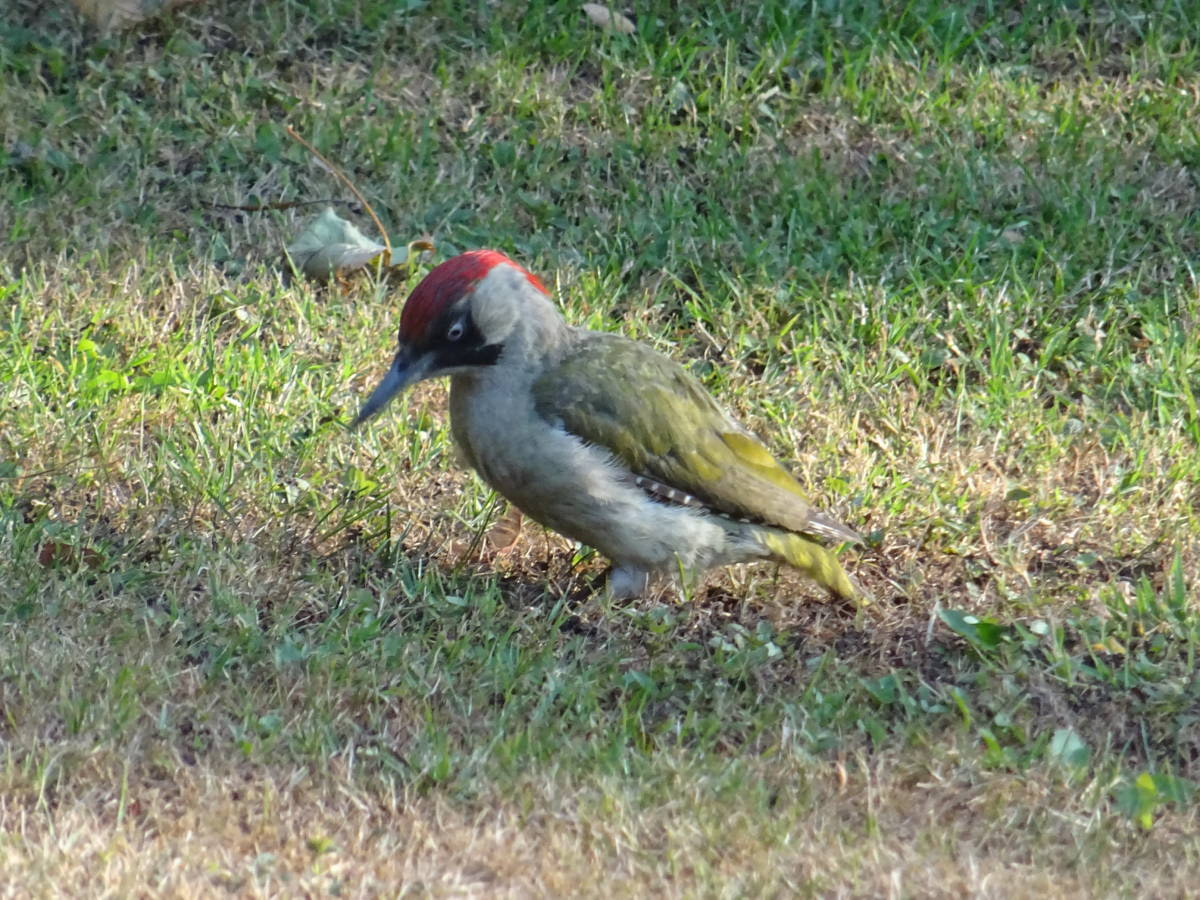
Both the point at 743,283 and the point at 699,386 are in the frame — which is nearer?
the point at 699,386

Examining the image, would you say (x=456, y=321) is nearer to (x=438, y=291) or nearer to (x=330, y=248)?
(x=438, y=291)

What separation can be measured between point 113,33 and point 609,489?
11.1 feet

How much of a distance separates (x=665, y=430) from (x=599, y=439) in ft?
0.69

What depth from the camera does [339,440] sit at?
5.12 meters

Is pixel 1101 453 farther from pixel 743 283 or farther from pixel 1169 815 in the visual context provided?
pixel 1169 815

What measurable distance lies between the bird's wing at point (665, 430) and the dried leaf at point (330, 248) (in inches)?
57.2

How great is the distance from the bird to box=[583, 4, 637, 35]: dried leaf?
254cm

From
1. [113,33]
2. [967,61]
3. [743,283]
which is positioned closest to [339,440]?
[743,283]

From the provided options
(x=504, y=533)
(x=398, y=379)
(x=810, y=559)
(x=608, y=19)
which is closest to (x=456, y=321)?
(x=398, y=379)

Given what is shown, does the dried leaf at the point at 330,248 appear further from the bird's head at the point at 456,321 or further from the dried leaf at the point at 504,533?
the bird's head at the point at 456,321

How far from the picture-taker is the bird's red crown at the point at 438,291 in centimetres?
429

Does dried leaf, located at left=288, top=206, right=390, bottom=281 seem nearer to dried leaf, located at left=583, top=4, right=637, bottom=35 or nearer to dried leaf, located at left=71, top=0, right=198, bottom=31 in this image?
dried leaf, located at left=71, top=0, right=198, bottom=31

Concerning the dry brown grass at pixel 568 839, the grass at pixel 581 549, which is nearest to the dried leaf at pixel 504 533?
the grass at pixel 581 549

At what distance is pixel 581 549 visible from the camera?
4973 millimetres
